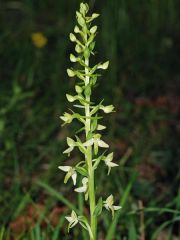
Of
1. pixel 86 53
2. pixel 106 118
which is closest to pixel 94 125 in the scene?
pixel 86 53

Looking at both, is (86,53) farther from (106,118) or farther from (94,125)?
(106,118)

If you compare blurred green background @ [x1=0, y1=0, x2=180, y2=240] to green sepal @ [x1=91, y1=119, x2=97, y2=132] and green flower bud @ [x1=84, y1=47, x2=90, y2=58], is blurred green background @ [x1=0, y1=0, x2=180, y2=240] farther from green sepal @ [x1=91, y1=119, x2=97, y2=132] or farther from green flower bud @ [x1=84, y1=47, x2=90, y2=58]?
green flower bud @ [x1=84, y1=47, x2=90, y2=58]

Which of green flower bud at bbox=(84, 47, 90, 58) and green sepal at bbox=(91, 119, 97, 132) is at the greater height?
green flower bud at bbox=(84, 47, 90, 58)

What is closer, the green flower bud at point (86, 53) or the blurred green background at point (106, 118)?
the green flower bud at point (86, 53)

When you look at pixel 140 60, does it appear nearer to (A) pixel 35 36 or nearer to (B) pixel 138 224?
(A) pixel 35 36

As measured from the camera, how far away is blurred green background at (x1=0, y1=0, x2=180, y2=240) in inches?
111

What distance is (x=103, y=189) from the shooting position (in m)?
3.27

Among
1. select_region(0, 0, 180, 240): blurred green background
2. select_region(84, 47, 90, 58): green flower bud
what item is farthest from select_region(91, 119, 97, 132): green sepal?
select_region(0, 0, 180, 240): blurred green background

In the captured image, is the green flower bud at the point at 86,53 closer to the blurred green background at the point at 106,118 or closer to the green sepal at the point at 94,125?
the green sepal at the point at 94,125

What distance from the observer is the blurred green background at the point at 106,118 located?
282 cm

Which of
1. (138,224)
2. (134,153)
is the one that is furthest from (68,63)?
(138,224)

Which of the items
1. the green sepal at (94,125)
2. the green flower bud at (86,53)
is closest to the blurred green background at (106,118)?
the green sepal at (94,125)

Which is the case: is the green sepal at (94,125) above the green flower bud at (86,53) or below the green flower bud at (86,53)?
below

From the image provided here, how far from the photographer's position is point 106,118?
4445mm
